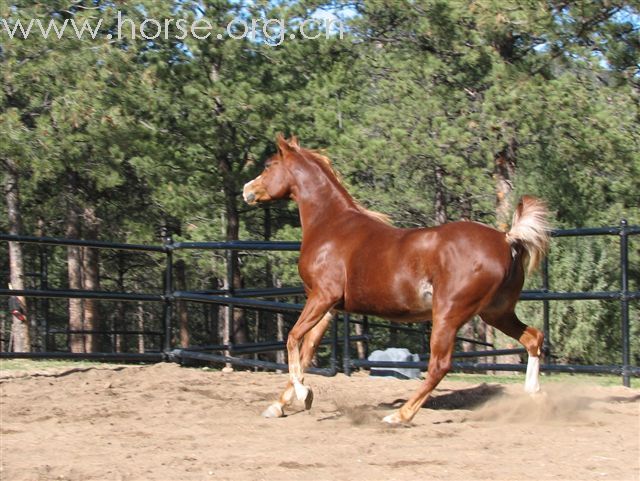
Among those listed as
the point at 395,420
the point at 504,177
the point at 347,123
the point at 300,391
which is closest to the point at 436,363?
the point at 395,420

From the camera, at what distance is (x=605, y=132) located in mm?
18219

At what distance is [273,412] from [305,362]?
0.64 m

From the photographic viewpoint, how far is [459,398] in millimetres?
A: 7719

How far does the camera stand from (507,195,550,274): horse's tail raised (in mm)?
6461

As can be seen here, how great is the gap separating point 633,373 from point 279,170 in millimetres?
3594

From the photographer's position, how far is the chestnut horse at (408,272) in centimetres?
640

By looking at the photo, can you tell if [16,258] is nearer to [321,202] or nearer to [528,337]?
[321,202]

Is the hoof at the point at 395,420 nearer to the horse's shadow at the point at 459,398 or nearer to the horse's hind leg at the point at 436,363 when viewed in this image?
the horse's hind leg at the point at 436,363

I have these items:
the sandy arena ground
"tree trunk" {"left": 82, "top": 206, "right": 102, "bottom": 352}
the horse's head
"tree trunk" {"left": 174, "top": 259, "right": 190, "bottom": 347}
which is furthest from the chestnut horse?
"tree trunk" {"left": 174, "top": 259, "right": 190, "bottom": 347}

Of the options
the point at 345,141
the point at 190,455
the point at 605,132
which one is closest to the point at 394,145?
the point at 345,141

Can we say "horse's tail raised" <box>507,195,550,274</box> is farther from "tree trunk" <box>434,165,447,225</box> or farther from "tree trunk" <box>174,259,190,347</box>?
"tree trunk" <box>174,259,190,347</box>

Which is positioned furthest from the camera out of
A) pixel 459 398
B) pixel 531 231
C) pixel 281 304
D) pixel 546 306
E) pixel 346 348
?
pixel 546 306

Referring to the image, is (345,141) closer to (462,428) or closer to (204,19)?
(204,19)

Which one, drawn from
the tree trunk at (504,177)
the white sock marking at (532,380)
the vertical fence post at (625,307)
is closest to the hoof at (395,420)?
the white sock marking at (532,380)
